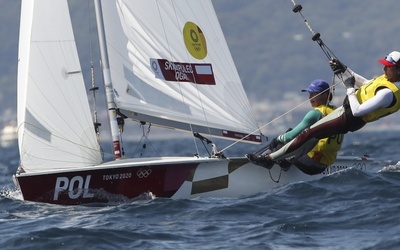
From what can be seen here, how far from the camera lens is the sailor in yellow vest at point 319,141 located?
38.5ft

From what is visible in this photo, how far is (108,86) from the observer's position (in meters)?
12.4

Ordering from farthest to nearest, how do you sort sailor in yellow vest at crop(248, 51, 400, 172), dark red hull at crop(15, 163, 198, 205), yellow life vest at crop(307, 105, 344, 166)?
yellow life vest at crop(307, 105, 344, 166) < dark red hull at crop(15, 163, 198, 205) < sailor in yellow vest at crop(248, 51, 400, 172)

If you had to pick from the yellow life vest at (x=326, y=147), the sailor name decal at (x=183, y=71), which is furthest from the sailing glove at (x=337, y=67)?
the sailor name decal at (x=183, y=71)

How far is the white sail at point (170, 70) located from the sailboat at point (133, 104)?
0.01m

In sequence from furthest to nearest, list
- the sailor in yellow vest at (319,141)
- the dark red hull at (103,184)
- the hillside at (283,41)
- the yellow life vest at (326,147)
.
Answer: the hillside at (283,41) < the yellow life vest at (326,147) < the sailor in yellow vest at (319,141) < the dark red hull at (103,184)

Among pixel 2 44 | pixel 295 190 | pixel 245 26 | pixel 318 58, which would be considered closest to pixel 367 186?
pixel 295 190

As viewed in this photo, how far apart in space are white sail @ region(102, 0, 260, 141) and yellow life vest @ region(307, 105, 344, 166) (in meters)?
0.98

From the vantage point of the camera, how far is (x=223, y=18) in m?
174

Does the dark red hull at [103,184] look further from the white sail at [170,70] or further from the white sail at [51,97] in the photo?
the white sail at [170,70]

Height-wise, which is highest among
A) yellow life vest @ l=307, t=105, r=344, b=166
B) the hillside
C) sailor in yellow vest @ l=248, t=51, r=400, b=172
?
the hillside

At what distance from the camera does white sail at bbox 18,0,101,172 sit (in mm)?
11930

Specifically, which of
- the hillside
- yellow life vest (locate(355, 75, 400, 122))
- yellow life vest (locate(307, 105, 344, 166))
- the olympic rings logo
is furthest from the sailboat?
the hillside

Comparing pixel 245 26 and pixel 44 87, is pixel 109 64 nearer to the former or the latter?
pixel 44 87

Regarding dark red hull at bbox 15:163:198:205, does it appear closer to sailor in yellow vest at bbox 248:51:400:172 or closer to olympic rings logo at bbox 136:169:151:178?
olympic rings logo at bbox 136:169:151:178
